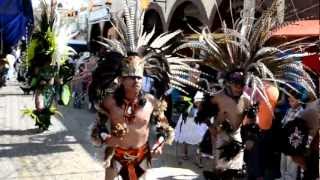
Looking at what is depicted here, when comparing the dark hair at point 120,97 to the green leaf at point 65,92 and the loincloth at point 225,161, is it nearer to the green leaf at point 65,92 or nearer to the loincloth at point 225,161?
the loincloth at point 225,161

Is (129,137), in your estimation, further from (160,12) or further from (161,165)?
(160,12)

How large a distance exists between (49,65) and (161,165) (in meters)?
3.61

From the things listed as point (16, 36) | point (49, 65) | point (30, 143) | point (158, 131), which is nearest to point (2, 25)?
point (16, 36)

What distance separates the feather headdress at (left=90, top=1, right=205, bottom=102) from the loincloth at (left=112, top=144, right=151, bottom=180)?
0.61 metres

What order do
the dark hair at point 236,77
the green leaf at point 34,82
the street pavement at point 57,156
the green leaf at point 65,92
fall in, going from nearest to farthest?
the dark hair at point 236,77 → the street pavement at point 57,156 → the green leaf at point 34,82 → the green leaf at point 65,92

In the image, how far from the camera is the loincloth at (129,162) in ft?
15.3

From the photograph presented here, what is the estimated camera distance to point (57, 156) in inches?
304

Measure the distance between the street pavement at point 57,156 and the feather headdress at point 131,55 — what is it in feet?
3.84

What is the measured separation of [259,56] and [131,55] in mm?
1323

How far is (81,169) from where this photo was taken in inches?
275

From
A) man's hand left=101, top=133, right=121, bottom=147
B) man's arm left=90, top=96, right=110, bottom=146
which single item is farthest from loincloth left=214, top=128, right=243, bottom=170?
man's arm left=90, top=96, right=110, bottom=146

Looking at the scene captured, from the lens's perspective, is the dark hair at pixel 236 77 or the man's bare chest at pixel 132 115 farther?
the dark hair at pixel 236 77

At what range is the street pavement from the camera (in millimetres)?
6730

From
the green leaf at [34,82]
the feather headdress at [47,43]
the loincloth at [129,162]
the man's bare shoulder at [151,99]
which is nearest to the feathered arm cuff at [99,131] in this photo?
the loincloth at [129,162]
